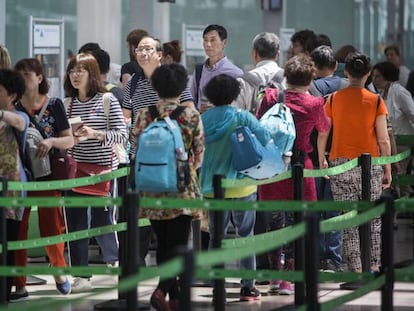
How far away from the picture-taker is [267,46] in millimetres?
11180

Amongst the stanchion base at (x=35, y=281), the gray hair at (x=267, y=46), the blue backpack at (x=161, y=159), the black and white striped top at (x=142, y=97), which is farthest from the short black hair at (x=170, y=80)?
the stanchion base at (x=35, y=281)

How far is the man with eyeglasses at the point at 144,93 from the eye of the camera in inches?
429

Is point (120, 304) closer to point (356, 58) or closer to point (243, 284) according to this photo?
point (243, 284)

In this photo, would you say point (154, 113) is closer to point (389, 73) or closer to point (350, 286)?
point (350, 286)

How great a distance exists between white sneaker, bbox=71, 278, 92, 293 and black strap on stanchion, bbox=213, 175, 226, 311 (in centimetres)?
211

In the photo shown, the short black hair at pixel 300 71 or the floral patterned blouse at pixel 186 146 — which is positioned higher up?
the short black hair at pixel 300 71

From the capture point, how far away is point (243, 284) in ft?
34.2

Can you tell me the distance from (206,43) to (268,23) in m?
9.30

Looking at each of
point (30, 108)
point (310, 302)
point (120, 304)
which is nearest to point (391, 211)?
point (310, 302)

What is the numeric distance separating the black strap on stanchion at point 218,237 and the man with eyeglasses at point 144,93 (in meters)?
1.82

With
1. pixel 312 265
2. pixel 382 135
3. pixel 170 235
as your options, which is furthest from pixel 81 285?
pixel 312 265

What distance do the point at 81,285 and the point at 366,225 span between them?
2243 millimetres

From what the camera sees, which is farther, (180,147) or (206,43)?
(206,43)

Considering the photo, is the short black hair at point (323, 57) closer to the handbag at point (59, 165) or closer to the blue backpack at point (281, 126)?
the blue backpack at point (281, 126)
